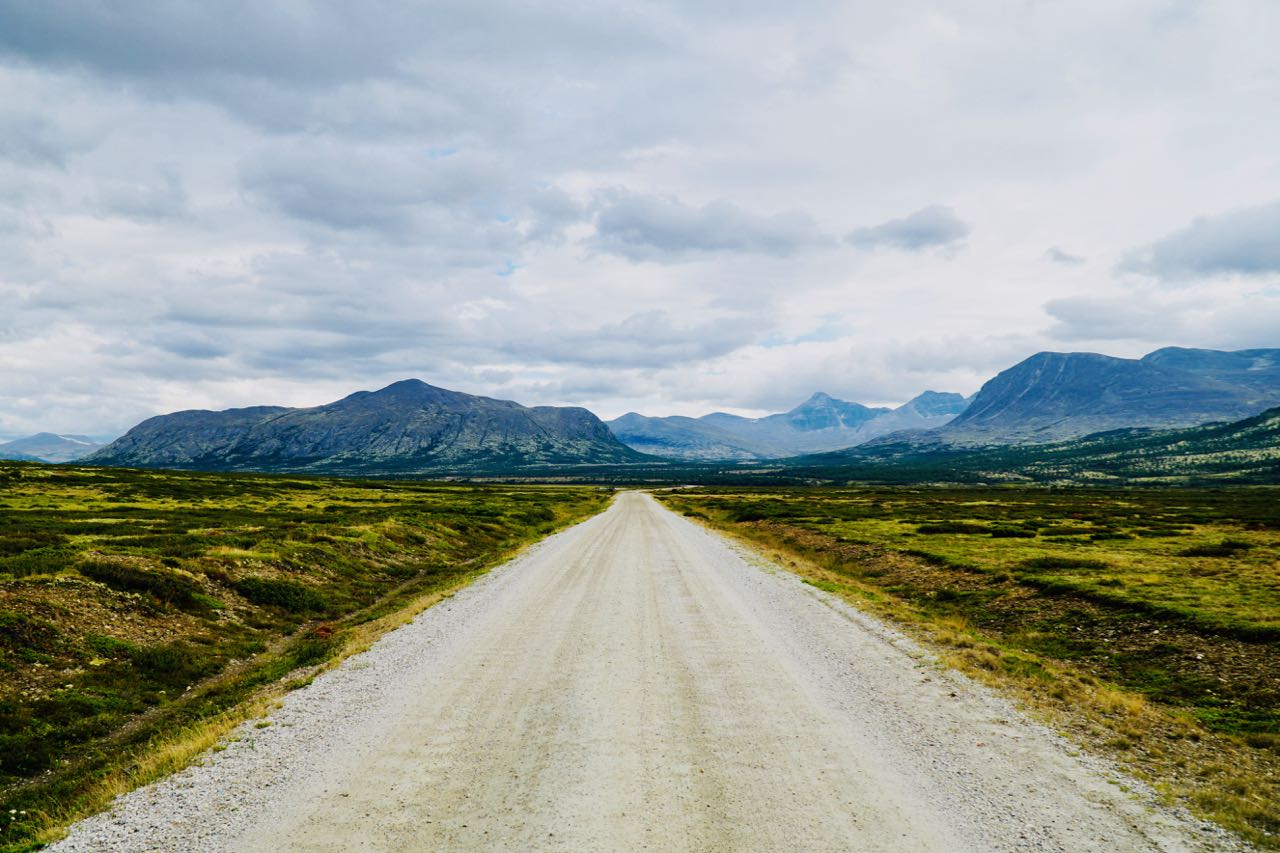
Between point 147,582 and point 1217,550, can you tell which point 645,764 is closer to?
point 147,582

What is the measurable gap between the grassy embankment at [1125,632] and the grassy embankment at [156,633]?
16.6 m

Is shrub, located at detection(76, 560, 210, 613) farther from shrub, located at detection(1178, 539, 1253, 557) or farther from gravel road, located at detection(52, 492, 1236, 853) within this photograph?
shrub, located at detection(1178, 539, 1253, 557)

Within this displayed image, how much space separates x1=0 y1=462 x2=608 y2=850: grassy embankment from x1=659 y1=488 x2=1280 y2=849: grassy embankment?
1656 centimetres

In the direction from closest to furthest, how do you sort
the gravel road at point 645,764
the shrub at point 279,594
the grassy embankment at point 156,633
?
the gravel road at point 645,764, the grassy embankment at point 156,633, the shrub at point 279,594

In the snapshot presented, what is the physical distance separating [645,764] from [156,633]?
57.1ft

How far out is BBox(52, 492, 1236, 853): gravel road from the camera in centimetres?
769

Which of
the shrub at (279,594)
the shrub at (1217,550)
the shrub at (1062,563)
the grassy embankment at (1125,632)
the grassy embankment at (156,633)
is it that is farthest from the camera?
the shrub at (1217,550)

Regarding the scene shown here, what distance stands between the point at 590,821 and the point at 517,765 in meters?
2.06

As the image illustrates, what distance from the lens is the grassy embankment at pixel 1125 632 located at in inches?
406

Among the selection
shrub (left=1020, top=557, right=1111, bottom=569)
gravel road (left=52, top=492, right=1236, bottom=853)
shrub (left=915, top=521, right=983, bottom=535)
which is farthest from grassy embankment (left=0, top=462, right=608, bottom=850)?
shrub (left=915, top=521, right=983, bottom=535)

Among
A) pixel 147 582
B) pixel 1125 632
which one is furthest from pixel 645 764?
pixel 147 582

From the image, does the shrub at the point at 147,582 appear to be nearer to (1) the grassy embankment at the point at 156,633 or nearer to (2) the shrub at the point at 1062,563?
(1) the grassy embankment at the point at 156,633

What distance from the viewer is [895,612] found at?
21.3 metres

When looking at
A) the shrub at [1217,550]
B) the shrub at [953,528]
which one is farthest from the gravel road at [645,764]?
the shrub at [953,528]
